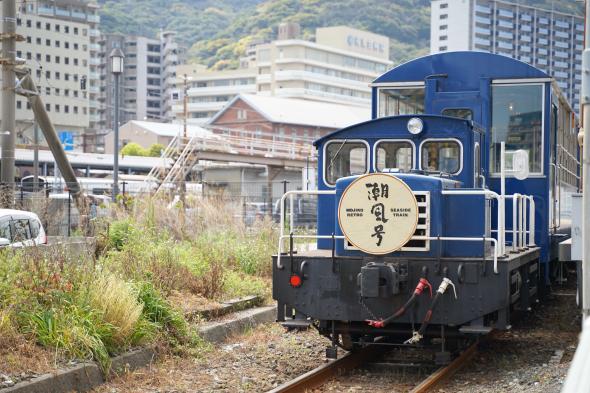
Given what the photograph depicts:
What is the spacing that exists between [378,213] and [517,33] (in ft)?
356

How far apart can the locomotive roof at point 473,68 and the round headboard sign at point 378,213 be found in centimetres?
358

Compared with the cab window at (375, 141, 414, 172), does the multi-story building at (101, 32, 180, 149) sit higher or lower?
higher

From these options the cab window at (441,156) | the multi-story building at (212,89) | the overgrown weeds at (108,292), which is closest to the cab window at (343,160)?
the cab window at (441,156)

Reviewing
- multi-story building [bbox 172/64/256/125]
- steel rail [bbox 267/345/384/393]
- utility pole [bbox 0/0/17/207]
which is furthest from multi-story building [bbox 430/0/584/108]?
steel rail [bbox 267/345/384/393]

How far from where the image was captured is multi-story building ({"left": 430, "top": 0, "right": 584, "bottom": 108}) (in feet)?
358

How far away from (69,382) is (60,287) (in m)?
1.68

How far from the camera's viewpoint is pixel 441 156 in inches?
420

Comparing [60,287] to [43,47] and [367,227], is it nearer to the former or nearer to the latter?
[367,227]

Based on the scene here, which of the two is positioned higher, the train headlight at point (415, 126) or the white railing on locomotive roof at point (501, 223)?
the train headlight at point (415, 126)

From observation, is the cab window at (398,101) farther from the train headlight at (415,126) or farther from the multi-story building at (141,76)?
the multi-story building at (141,76)

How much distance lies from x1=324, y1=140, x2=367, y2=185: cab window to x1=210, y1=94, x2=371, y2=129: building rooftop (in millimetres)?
70771

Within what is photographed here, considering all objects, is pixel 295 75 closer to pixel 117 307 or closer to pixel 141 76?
pixel 141 76

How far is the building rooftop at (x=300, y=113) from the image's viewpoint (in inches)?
3327

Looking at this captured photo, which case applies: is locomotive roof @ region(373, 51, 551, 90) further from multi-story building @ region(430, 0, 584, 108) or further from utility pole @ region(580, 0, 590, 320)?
multi-story building @ region(430, 0, 584, 108)
